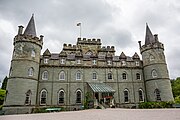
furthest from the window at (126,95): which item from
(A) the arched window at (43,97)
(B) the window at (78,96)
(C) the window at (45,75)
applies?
(C) the window at (45,75)

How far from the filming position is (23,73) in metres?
27.0

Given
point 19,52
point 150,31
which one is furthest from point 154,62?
point 19,52

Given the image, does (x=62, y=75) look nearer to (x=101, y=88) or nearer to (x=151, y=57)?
(x=101, y=88)

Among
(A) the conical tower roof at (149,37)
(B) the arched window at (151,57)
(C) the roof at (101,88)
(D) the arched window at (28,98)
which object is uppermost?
(A) the conical tower roof at (149,37)

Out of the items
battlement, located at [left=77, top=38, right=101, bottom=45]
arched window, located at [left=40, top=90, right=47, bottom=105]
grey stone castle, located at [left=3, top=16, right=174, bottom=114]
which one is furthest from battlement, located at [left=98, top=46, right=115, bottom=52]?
arched window, located at [left=40, top=90, right=47, bottom=105]

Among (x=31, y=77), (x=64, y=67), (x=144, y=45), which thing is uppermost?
(x=144, y=45)

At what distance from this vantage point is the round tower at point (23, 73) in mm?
25438

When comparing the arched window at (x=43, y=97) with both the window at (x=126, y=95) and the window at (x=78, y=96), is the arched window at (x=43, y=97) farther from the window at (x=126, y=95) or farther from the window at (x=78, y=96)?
the window at (x=126, y=95)

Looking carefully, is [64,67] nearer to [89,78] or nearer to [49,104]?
[89,78]

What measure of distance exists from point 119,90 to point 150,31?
1597 cm

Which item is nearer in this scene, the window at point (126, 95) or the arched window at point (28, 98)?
the arched window at point (28, 98)

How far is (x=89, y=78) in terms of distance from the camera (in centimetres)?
3170

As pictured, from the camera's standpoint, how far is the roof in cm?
2872

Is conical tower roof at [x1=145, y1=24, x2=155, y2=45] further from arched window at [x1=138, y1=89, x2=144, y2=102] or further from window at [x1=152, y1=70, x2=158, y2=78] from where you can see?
arched window at [x1=138, y1=89, x2=144, y2=102]
